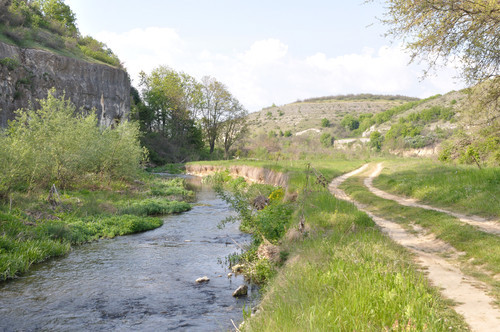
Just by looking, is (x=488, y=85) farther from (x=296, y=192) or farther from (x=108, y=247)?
(x=108, y=247)

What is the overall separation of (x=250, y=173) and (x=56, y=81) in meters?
21.4

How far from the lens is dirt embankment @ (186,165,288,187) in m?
23.0

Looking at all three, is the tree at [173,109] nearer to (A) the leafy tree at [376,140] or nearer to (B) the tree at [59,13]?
(B) the tree at [59,13]

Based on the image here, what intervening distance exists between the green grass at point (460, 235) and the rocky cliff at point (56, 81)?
19094 millimetres

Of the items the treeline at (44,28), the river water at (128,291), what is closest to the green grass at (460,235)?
the river water at (128,291)

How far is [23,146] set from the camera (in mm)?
13906

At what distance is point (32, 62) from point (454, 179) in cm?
3476

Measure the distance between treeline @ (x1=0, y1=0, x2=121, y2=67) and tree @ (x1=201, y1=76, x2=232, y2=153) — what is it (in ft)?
54.1

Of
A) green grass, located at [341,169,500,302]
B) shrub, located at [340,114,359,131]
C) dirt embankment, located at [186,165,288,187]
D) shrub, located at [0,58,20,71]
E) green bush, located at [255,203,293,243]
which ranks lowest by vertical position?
green bush, located at [255,203,293,243]

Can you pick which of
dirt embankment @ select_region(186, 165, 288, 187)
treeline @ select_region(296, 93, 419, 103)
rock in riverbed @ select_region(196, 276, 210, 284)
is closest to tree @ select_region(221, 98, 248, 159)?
dirt embankment @ select_region(186, 165, 288, 187)

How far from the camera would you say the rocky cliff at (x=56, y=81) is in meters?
28.8

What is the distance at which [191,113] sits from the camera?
64.4m

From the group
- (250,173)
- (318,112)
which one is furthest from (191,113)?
(318,112)

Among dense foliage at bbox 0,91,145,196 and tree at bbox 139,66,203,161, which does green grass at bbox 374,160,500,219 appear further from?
tree at bbox 139,66,203,161
